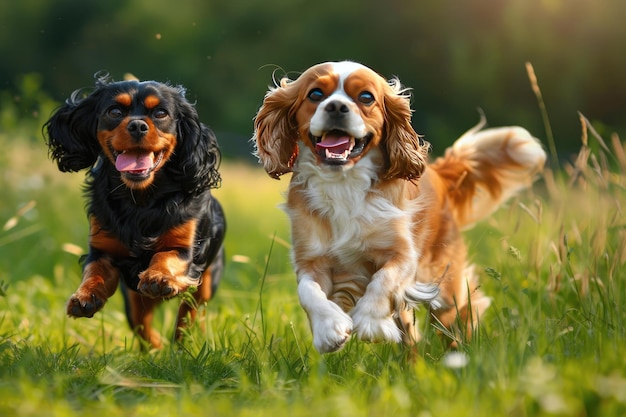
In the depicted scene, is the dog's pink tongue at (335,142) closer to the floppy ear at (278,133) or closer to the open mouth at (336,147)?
the open mouth at (336,147)

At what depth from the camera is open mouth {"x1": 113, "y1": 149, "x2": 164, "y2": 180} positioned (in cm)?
369

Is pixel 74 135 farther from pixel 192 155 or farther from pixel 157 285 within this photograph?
pixel 157 285

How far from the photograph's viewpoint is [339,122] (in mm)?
3494

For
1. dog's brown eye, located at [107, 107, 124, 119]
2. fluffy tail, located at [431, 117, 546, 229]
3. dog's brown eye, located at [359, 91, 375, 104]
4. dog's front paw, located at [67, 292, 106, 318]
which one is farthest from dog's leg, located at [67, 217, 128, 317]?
fluffy tail, located at [431, 117, 546, 229]

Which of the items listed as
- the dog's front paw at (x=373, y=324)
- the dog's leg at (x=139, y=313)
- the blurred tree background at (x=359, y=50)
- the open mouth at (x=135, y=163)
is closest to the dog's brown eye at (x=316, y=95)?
the open mouth at (x=135, y=163)

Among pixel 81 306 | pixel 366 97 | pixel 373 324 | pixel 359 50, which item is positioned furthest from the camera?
pixel 359 50

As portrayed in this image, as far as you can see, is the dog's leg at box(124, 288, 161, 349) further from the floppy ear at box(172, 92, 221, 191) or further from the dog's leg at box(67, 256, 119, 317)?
the floppy ear at box(172, 92, 221, 191)

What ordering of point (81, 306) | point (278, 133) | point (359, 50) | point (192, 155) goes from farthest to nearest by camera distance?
point (359, 50) < point (192, 155) < point (278, 133) < point (81, 306)

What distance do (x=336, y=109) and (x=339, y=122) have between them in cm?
5

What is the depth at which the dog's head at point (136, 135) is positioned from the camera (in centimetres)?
370

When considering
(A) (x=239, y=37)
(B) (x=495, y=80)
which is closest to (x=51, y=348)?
(B) (x=495, y=80)

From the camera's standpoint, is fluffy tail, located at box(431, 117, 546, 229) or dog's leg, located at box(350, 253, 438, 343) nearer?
dog's leg, located at box(350, 253, 438, 343)

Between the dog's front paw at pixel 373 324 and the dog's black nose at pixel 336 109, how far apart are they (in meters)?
0.73

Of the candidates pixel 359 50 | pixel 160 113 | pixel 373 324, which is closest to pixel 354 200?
pixel 373 324
